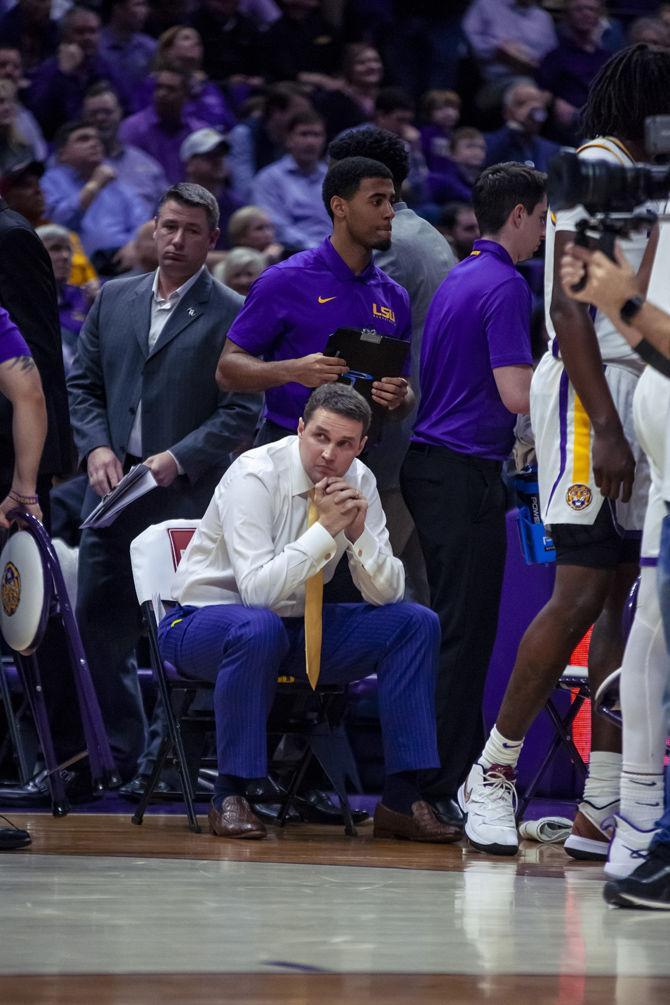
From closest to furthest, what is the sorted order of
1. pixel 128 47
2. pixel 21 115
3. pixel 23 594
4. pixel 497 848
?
pixel 497 848 → pixel 23 594 → pixel 21 115 → pixel 128 47

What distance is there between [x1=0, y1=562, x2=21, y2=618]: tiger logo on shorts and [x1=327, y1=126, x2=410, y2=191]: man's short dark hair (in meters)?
1.76

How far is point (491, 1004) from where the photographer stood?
2.38 metres

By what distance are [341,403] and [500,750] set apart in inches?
42.6

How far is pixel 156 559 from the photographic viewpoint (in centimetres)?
529

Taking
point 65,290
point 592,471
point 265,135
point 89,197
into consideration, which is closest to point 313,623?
point 592,471

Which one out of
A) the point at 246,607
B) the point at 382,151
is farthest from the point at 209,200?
the point at 246,607

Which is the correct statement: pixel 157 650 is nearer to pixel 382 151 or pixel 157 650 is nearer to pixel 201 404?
pixel 201 404

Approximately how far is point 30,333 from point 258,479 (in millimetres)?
997

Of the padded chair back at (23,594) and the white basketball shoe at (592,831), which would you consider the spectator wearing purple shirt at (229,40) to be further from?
the white basketball shoe at (592,831)

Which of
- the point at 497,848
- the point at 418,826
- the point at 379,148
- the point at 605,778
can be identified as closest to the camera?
the point at 605,778

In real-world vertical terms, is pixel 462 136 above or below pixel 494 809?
above

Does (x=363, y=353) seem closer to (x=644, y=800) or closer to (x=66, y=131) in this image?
(x=644, y=800)

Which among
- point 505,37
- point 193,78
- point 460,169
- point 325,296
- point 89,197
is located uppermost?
point 505,37

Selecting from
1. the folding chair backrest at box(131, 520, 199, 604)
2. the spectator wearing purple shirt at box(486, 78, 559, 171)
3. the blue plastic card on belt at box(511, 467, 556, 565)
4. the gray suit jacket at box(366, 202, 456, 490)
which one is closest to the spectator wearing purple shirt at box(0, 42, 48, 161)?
the spectator wearing purple shirt at box(486, 78, 559, 171)
